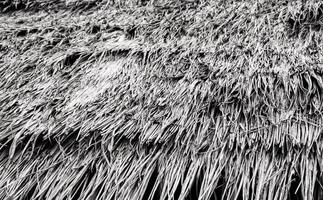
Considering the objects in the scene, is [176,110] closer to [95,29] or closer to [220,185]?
[220,185]

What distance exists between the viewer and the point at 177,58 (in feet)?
3.70

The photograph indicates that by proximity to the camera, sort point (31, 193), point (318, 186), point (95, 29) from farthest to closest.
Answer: point (95, 29)
point (31, 193)
point (318, 186)

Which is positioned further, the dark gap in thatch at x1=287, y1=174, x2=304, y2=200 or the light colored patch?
the light colored patch

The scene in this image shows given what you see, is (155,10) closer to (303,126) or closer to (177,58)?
(177,58)

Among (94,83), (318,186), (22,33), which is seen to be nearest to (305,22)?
(318,186)

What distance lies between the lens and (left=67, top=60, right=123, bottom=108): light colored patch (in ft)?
3.44

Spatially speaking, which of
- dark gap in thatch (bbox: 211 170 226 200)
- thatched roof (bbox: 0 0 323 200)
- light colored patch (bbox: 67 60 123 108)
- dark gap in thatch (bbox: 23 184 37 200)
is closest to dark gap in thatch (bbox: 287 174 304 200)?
thatched roof (bbox: 0 0 323 200)

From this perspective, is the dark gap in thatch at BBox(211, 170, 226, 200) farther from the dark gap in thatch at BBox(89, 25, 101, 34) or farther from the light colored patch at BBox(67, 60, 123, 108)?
the dark gap in thatch at BBox(89, 25, 101, 34)

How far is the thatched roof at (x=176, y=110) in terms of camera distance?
83 centimetres

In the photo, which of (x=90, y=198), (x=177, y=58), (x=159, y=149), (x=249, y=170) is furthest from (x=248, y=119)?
(x=90, y=198)

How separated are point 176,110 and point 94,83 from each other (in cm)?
36

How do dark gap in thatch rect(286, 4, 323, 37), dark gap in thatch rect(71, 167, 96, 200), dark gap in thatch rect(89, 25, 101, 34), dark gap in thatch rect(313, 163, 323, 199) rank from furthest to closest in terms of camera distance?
dark gap in thatch rect(89, 25, 101, 34) → dark gap in thatch rect(286, 4, 323, 37) → dark gap in thatch rect(71, 167, 96, 200) → dark gap in thatch rect(313, 163, 323, 199)

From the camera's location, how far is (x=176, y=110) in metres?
0.93

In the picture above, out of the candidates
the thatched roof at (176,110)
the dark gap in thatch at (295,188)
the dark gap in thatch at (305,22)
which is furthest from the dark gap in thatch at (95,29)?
the dark gap in thatch at (295,188)
